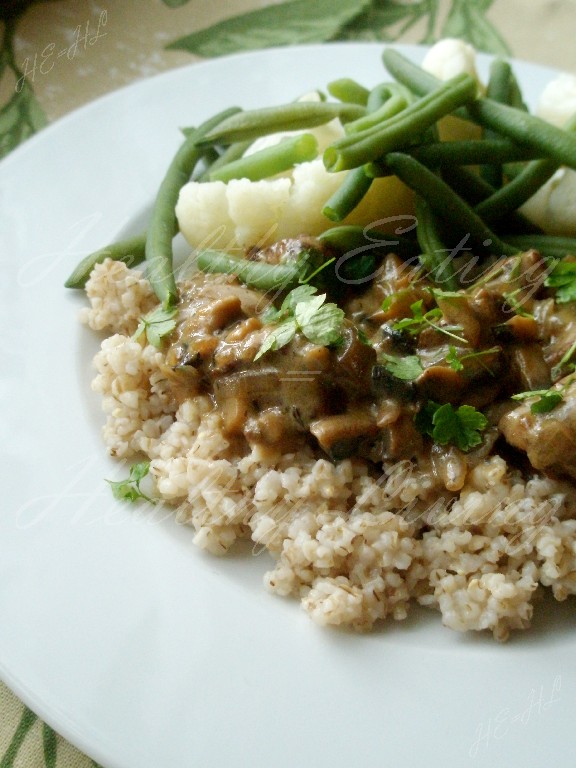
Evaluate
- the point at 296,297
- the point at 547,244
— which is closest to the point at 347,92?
the point at 547,244

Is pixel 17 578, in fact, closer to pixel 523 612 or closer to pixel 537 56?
pixel 523 612

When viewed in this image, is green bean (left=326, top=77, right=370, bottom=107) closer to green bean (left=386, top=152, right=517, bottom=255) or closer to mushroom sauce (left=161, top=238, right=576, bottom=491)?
green bean (left=386, top=152, right=517, bottom=255)

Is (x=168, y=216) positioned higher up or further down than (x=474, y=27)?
higher up

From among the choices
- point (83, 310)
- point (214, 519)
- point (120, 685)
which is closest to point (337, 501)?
point (214, 519)

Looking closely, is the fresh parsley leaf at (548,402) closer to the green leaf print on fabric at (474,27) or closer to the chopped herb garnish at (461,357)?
the chopped herb garnish at (461,357)

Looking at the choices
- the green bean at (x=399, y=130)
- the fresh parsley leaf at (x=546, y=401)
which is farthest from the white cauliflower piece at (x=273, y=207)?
the fresh parsley leaf at (x=546, y=401)

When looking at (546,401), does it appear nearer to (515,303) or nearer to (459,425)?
(459,425)
